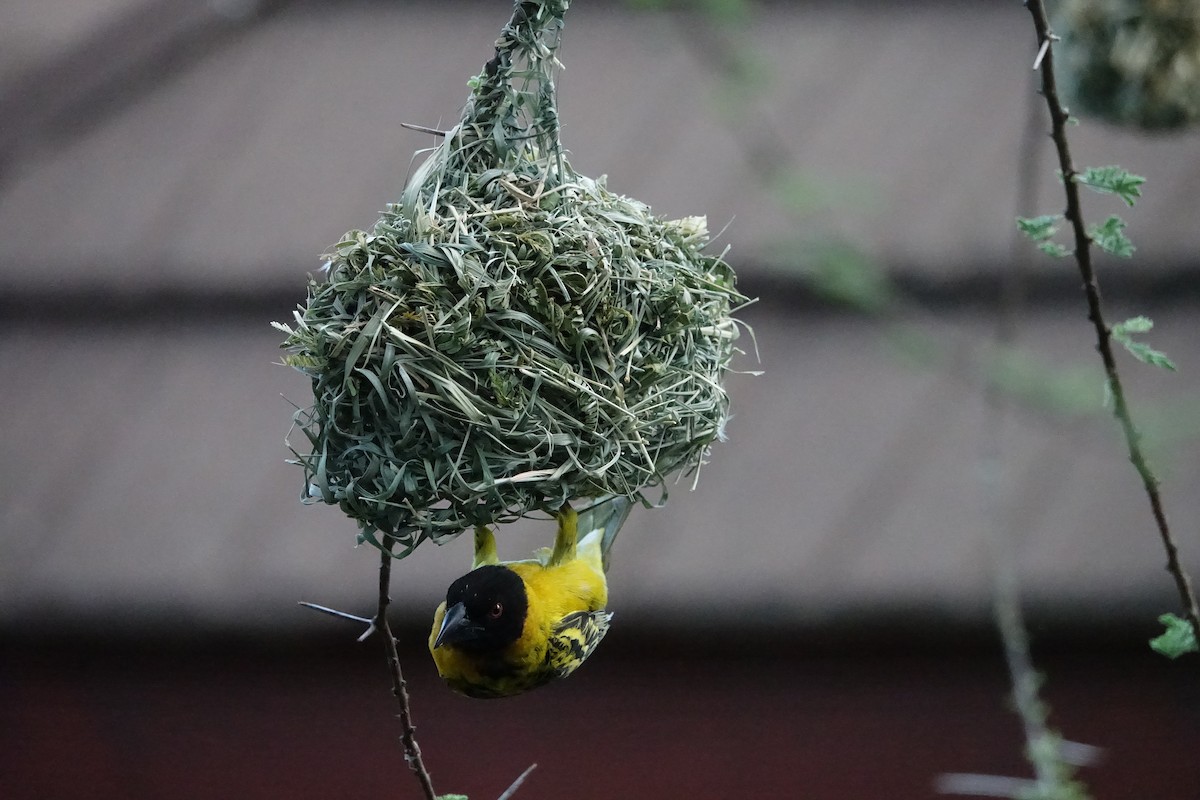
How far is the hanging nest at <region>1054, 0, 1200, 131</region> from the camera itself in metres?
1.49

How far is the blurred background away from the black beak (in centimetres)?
155

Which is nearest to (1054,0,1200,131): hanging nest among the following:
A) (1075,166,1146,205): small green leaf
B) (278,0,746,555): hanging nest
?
(1075,166,1146,205): small green leaf

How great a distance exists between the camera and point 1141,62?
4.91 ft

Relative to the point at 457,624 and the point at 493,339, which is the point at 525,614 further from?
the point at 493,339

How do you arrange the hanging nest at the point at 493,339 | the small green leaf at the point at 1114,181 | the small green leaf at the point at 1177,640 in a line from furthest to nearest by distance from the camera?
the hanging nest at the point at 493,339, the small green leaf at the point at 1177,640, the small green leaf at the point at 1114,181

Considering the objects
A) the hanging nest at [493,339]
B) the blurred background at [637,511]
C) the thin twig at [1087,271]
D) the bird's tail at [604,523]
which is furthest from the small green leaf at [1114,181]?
the blurred background at [637,511]

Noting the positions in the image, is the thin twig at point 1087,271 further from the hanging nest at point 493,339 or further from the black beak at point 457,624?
the black beak at point 457,624

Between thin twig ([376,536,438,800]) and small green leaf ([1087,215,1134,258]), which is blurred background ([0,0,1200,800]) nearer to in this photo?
thin twig ([376,536,438,800])

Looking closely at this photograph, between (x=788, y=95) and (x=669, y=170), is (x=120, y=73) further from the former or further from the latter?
(x=788, y=95)

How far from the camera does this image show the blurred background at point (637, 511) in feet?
9.70

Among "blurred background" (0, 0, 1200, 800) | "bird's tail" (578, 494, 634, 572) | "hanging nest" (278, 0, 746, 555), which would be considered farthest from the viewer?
"blurred background" (0, 0, 1200, 800)

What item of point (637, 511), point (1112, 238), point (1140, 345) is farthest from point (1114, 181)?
point (637, 511)

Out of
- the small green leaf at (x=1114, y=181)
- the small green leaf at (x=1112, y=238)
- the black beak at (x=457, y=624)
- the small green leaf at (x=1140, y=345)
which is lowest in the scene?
the black beak at (x=457, y=624)

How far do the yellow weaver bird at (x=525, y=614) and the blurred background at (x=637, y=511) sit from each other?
1300 mm
